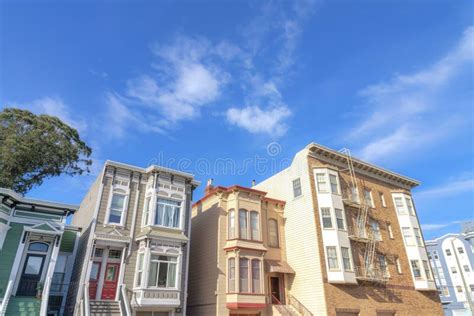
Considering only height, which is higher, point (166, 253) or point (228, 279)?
point (166, 253)

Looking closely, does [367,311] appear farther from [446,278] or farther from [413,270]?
[446,278]

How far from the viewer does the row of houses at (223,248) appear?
17.2 metres

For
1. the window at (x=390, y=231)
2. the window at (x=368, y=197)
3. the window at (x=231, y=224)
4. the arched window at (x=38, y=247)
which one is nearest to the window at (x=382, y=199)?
the window at (x=368, y=197)

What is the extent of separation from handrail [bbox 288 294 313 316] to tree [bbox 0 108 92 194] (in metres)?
21.7

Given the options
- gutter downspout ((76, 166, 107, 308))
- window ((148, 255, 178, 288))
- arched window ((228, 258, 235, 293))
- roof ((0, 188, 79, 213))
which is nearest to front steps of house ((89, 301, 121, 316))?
gutter downspout ((76, 166, 107, 308))

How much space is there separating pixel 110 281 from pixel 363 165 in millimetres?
23343

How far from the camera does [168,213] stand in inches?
790

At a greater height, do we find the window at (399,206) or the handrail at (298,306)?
the window at (399,206)

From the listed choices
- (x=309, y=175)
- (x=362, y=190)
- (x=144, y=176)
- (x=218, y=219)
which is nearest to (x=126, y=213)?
(x=144, y=176)

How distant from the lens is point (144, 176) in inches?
821

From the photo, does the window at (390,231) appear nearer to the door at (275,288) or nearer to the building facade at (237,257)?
the building facade at (237,257)

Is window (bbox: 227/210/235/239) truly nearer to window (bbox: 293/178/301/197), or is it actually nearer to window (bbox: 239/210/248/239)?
window (bbox: 239/210/248/239)

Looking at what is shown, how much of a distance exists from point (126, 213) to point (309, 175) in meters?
14.3

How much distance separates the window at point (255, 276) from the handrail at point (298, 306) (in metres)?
3.70
